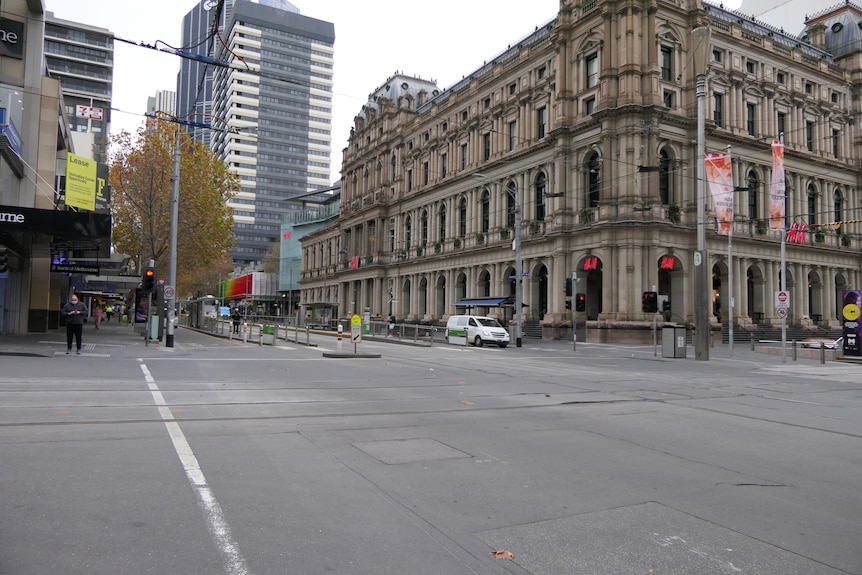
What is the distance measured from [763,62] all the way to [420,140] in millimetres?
32026

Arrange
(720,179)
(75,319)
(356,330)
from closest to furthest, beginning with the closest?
(75,319) → (356,330) → (720,179)

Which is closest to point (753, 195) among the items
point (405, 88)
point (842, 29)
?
point (842, 29)

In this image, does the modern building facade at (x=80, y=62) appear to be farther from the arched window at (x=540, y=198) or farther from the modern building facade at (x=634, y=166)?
the arched window at (x=540, y=198)

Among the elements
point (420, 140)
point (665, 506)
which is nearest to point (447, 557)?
point (665, 506)

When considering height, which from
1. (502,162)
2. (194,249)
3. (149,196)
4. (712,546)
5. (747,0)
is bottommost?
(712,546)

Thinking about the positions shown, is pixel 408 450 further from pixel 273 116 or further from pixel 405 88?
pixel 273 116

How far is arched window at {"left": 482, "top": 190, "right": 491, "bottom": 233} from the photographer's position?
2109 inches

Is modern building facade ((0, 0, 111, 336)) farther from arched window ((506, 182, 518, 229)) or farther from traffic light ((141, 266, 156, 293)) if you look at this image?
arched window ((506, 182, 518, 229))

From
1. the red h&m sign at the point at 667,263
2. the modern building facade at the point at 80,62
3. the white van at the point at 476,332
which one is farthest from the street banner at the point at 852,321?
the modern building facade at the point at 80,62

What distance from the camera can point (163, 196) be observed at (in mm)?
39312

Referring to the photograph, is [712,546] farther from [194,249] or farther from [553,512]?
[194,249]

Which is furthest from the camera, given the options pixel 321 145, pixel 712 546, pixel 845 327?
pixel 321 145

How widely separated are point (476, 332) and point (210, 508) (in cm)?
3216

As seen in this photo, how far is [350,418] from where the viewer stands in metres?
9.65
